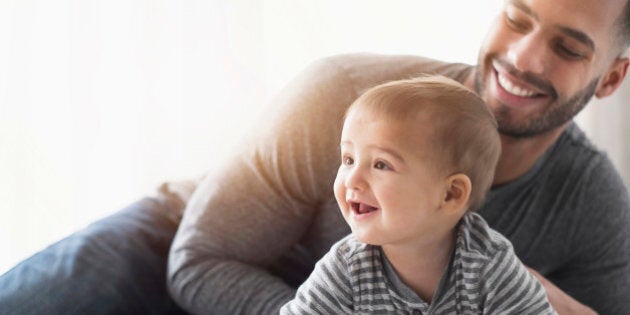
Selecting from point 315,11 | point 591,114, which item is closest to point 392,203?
point 315,11

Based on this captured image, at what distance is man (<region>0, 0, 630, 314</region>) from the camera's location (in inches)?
55.2

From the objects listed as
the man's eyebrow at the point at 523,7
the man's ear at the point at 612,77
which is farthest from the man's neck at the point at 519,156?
the man's eyebrow at the point at 523,7

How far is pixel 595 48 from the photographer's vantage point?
1.46m

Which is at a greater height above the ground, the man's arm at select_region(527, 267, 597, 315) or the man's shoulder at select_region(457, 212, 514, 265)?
the man's shoulder at select_region(457, 212, 514, 265)

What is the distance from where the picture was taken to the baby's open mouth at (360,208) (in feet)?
3.61

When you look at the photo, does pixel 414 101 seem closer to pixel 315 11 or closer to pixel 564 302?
pixel 564 302

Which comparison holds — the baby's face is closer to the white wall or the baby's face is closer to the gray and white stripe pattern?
the gray and white stripe pattern

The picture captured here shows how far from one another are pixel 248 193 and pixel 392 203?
1.31ft

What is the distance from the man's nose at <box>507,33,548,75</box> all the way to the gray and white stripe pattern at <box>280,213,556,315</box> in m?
0.37

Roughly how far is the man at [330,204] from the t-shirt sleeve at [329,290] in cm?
20

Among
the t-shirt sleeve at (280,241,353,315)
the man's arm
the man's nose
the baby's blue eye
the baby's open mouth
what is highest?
the man's nose

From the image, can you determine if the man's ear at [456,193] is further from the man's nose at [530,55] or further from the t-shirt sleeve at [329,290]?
the man's nose at [530,55]

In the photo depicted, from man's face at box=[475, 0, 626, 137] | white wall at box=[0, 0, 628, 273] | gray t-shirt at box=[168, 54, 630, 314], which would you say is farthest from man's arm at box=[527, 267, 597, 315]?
white wall at box=[0, 0, 628, 273]

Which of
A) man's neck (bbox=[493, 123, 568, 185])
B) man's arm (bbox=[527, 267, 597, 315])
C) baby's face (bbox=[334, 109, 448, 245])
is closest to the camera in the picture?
baby's face (bbox=[334, 109, 448, 245])
